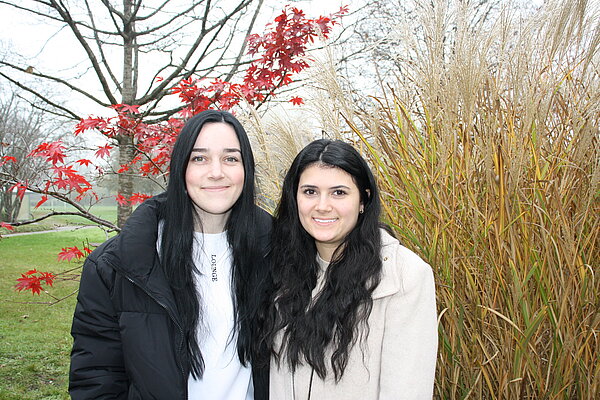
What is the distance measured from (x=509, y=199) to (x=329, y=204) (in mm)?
612

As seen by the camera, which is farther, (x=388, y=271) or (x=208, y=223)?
(x=208, y=223)

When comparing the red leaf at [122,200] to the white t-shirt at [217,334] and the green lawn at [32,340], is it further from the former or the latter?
the white t-shirt at [217,334]

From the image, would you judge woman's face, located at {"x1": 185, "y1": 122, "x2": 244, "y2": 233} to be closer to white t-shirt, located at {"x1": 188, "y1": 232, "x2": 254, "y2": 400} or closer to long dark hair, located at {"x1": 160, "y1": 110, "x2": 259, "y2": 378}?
long dark hair, located at {"x1": 160, "y1": 110, "x2": 259, "y2": 378}

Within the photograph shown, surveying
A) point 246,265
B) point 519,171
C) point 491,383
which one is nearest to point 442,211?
point 519,171

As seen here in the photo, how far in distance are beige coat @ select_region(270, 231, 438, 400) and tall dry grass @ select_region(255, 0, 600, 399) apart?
30cm

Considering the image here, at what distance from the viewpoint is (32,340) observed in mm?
5613

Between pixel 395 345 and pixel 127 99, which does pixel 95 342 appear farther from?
pixel 127 99

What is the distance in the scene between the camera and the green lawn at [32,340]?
4.24m

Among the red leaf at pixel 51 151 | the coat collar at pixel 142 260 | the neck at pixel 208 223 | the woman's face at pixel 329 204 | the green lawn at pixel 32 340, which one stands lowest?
the green lawn at pixel 32 340

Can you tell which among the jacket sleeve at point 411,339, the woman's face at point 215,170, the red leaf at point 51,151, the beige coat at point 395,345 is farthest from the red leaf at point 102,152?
the jacket sleeve at point 411,339

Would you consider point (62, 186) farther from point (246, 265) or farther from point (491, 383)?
point (491, 383)

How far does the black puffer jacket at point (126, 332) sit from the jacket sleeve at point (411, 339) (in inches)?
23.9

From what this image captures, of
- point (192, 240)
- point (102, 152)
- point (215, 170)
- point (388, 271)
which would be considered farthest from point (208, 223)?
point (102, 152)

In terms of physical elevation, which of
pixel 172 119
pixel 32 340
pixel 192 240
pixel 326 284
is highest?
pixel 172 119
